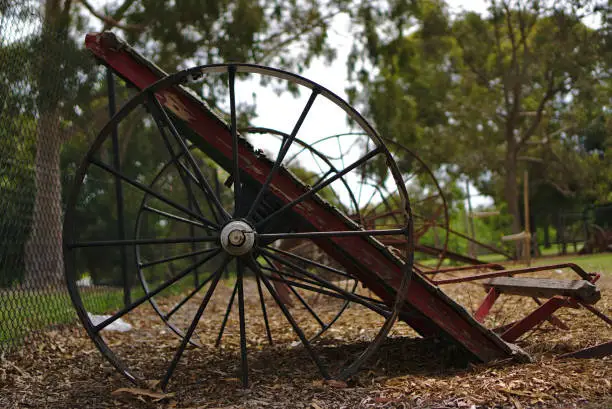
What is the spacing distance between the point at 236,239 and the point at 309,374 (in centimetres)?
110

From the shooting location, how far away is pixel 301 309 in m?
8.13

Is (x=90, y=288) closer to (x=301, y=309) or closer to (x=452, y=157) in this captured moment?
(x=301, y=309)

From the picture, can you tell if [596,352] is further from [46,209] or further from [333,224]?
[46,209]

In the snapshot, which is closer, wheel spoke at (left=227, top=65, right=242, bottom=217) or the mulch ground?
the mulch ground

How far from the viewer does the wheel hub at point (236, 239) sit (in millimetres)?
3678

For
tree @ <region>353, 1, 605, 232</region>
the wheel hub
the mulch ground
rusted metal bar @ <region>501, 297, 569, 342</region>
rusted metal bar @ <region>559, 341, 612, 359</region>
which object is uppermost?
tree @ <region>353, 1, 605, 232</region>

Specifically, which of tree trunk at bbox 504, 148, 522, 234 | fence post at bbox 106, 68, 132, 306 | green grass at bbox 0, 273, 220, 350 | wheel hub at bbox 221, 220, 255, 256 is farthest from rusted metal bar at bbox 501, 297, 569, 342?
tree trunk at bbox 504, 148, 522, 234

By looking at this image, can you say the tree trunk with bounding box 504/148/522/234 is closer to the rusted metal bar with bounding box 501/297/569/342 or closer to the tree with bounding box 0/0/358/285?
the tree with bounding box 0/0/358/285

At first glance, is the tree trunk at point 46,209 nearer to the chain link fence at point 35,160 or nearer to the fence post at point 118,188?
the chain link fence at point 35,160

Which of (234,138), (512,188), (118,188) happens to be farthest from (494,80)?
(234,138)

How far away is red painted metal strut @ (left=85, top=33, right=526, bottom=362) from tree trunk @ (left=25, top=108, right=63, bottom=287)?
225 centimetres

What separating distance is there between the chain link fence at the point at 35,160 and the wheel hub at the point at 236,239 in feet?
7.31

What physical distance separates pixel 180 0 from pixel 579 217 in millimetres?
14077

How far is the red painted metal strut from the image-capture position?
3.99 metres
